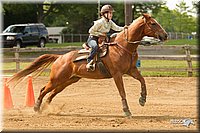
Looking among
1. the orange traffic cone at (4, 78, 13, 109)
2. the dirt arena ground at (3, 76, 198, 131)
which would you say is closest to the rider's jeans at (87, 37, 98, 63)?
the dirt arena ground at (3, 76, 198, 131)

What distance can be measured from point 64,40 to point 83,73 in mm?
49902

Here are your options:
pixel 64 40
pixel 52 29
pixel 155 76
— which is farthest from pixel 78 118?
pixel 52 29

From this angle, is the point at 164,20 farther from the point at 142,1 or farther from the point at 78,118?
the point at 78,118

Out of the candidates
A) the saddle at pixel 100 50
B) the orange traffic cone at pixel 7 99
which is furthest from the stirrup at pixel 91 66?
the orange traffic cone at pixel 7 99

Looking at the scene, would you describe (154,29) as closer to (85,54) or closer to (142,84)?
(142,84)

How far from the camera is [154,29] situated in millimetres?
9688

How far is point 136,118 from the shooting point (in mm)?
9367

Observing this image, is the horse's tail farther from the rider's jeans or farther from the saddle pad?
the rider's jeans

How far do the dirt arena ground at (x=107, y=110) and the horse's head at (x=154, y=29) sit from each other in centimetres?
177

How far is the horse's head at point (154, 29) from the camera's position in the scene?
31.7ft

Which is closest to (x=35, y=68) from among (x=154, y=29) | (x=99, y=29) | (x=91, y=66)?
(x=91, y=66)

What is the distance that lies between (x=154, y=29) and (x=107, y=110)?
2.34 m

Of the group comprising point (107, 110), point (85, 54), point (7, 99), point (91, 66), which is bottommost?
point (107, 110)

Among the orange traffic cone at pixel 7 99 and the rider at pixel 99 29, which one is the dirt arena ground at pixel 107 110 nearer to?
the orange traffic cone at pixel 7 99
